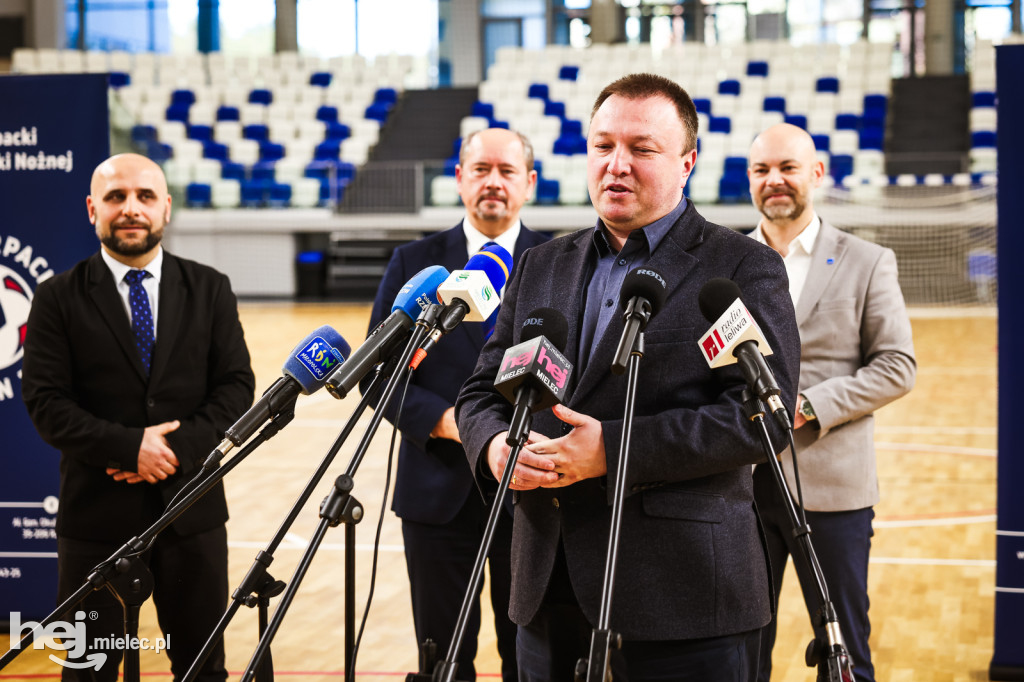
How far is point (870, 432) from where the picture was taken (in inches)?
139

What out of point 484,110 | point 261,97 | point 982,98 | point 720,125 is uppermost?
point 261,97

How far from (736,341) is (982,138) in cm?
1836

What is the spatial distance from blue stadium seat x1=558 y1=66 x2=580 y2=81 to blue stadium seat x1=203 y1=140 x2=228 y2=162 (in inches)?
270

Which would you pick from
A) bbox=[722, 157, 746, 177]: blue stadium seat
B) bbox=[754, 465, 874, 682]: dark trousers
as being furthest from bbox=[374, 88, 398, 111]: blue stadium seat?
bbox=[754, 465, 874, 682]: dark trousers

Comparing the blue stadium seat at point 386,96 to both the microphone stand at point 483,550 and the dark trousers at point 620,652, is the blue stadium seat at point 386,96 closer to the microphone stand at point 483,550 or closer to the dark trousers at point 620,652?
the dark trousers at point 620,652

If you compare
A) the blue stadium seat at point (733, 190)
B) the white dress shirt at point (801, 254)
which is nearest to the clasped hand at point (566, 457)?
the white dress shirt at point (801, 254)

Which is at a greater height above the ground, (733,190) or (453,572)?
(733,190)

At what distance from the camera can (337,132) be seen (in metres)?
21.3

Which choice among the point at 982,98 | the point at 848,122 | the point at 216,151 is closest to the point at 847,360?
the point at 848,122

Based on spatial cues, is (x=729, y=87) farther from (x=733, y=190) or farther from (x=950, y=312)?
(x=950, y=312)

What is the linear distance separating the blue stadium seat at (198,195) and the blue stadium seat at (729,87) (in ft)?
32.1

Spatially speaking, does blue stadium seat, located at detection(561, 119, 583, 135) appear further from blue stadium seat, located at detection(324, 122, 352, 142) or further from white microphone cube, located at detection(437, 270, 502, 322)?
white microphone cube, located at detection(437, 270, 502, 322)

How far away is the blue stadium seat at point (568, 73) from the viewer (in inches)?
848

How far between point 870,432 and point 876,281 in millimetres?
507
